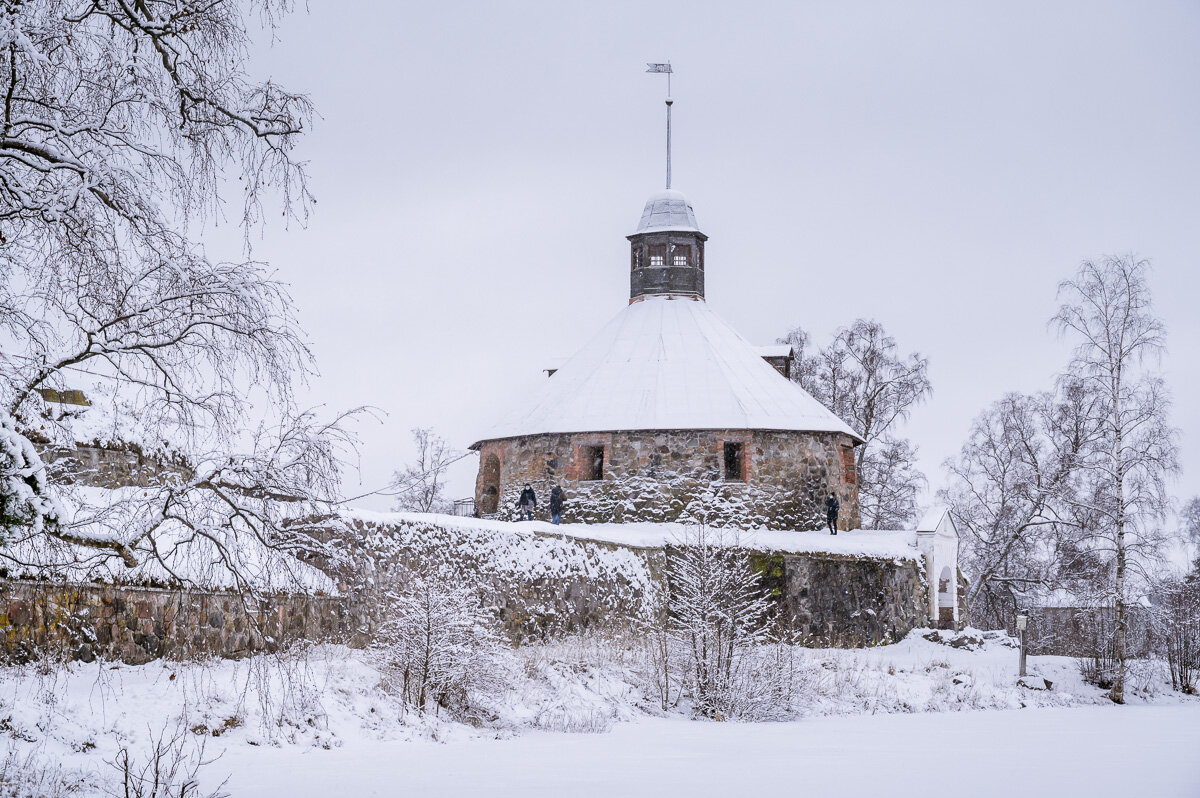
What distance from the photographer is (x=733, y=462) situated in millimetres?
28547

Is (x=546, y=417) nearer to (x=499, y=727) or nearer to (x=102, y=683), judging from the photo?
(x=499, y=727)

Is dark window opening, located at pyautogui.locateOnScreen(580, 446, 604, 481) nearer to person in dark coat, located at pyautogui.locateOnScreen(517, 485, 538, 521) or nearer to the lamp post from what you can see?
person in dark coat, located at pyautogui.locateOnScreen(517, 485, 538, 521)

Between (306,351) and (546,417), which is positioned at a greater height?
(546,417)

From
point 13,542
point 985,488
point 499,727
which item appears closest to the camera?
point 13,542

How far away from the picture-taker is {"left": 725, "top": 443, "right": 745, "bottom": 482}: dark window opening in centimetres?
2805

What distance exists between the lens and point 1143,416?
948 inches

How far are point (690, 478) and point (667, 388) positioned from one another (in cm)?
245

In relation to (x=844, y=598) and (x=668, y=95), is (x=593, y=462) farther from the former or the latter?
(x=668, y=95)

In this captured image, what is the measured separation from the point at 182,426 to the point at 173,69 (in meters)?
2.15

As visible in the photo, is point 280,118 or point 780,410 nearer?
point 280,118

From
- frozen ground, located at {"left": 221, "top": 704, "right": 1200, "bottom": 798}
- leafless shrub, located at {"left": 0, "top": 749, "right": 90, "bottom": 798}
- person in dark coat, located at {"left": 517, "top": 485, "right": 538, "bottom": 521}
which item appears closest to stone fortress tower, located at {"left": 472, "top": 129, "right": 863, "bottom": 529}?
person in dark coat, located at {"left": 517, "top": 485, "right": 538, "bottom": 521}

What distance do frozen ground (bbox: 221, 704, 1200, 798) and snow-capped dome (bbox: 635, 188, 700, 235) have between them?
775 inches

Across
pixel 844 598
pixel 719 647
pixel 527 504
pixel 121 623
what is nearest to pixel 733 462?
pixel 844 598

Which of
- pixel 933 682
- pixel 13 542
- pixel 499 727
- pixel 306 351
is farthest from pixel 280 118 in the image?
pixel 933 682
